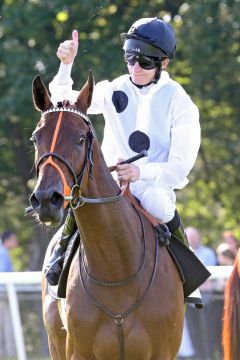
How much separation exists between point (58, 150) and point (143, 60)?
1.50 meters

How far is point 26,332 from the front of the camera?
12547 millimetres

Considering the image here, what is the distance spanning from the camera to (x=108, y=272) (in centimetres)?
660

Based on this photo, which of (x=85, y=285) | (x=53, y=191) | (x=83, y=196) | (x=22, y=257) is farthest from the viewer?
(x=22, y=257)

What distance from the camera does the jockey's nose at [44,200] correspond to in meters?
5.67

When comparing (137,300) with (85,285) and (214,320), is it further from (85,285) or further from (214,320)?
(214,320)

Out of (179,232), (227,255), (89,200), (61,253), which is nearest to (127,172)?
(89,200)

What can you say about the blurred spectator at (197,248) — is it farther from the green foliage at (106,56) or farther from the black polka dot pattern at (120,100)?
the black polka dot pattern at (120,100)

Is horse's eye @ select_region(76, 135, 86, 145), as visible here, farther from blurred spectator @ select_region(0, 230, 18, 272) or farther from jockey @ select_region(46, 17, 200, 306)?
blurred spectator @ select_region(0, 230, 18, 272)

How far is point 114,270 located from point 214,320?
19.8 ft

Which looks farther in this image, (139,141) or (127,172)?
(139,141)

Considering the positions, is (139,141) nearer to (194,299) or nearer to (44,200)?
(194,299)

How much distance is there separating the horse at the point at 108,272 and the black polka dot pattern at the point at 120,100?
0.74 metres

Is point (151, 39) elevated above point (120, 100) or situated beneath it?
elevated above

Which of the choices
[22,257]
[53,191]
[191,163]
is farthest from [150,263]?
[22,257]
